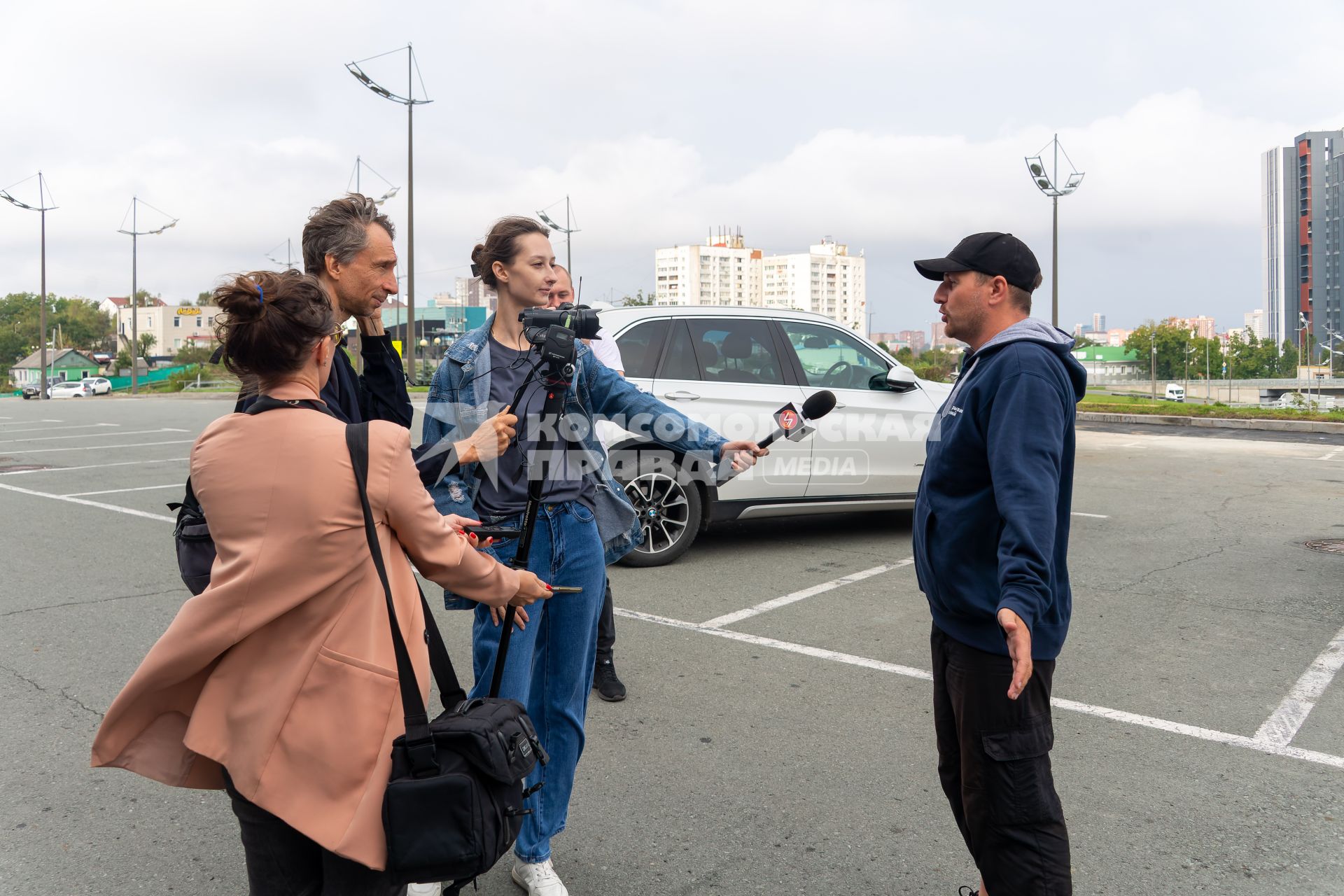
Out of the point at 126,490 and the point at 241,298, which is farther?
the point at 126,490

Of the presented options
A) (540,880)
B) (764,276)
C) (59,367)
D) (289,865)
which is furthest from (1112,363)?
(289,865)

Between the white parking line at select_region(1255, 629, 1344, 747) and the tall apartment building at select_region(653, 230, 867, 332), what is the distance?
269 ft

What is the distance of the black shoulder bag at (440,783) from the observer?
1.93m

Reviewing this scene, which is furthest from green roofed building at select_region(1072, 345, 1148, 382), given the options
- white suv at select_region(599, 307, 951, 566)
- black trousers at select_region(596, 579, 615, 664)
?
black trousers at select_region(596, 579, 615, 664)

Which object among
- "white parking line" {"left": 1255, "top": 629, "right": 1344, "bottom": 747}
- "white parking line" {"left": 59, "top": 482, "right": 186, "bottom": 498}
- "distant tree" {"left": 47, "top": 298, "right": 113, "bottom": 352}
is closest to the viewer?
"white parking line" {"left": 1255, "top": 629, "right": 1344, "bottom": 747}

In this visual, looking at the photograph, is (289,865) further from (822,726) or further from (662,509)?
(662,509)

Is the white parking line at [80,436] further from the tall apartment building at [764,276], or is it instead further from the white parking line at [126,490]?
the tall apartment building at [764,276]

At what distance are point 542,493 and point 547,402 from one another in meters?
0.27

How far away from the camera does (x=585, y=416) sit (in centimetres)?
322

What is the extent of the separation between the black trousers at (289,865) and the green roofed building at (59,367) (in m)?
119

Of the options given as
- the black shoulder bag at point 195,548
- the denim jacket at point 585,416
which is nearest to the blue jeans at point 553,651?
the denim jacket at point 585,416

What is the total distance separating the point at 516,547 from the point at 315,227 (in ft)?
3.37

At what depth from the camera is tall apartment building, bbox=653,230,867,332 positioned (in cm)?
9725

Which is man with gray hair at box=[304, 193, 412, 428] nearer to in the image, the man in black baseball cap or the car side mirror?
the man in black baseball cap
